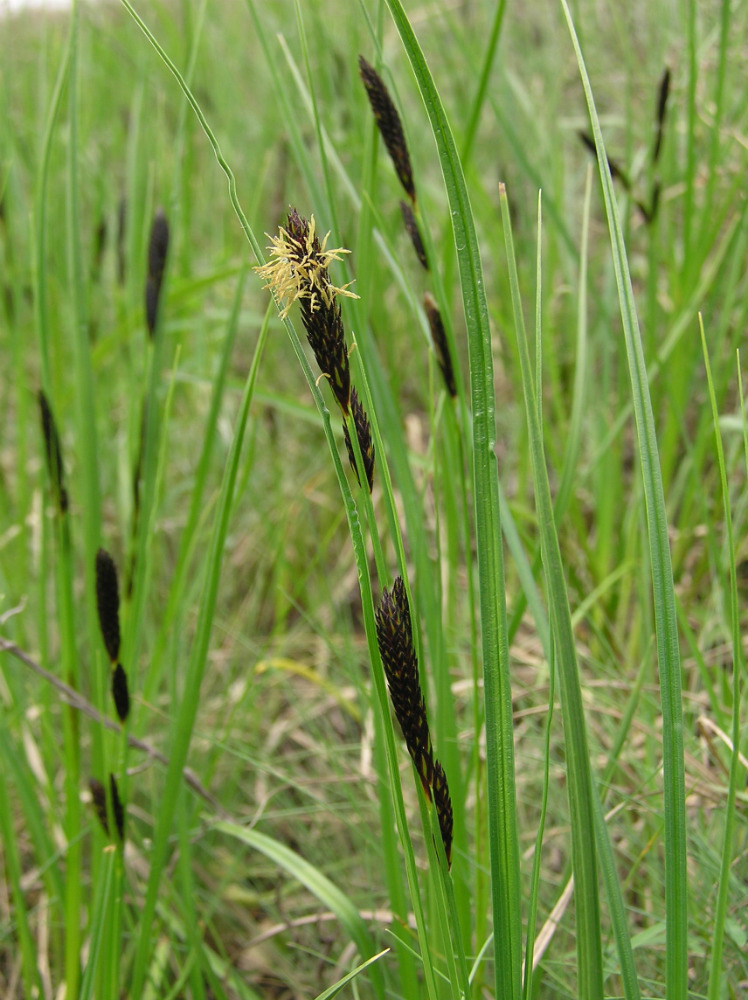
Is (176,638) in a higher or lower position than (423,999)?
higher

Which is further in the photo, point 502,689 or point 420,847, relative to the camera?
point 420,847

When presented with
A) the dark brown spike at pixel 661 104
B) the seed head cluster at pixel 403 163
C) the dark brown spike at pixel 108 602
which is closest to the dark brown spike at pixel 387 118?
the seed head cluster at pixel 403 163

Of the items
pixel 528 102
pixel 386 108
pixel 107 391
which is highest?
pixel 528 102

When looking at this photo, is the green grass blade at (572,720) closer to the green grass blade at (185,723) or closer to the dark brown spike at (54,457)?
the green grass blade at (185,723)

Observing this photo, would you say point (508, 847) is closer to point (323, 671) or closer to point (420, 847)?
point (420, 847)

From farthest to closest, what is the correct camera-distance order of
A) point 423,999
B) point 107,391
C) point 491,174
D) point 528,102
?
1. point 491,174
2. point 528,102
3. point 107,391
4. point 423,999

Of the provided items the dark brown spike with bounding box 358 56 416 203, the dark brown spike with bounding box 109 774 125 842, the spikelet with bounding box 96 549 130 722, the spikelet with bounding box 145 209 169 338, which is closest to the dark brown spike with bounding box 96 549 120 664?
the spikelet with bounding box 96 549 130 722

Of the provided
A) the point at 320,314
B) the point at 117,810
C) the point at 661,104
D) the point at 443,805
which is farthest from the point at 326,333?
the point at 661,104

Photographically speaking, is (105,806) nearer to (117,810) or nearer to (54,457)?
(117,810)

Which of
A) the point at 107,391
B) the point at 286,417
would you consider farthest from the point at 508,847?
the point at 286,417
